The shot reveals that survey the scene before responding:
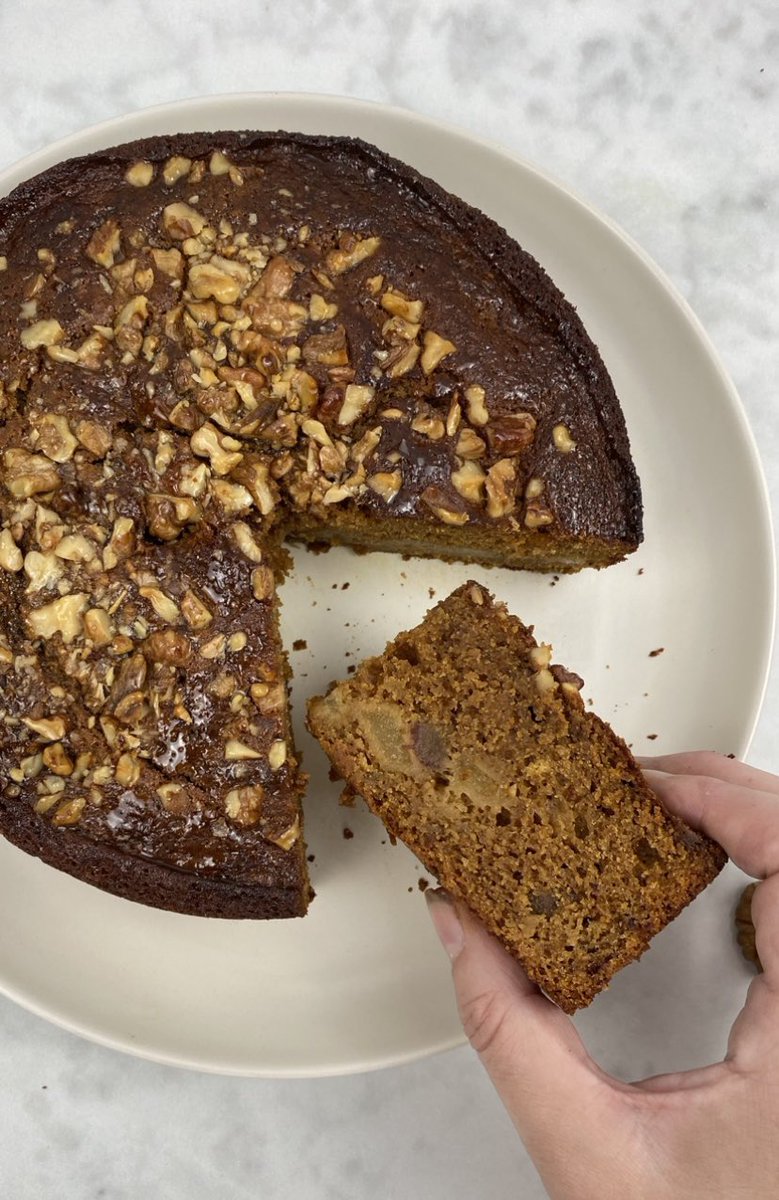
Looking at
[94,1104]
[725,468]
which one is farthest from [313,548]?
[94,1104]

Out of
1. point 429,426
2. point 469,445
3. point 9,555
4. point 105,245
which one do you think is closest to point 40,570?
point 9,555

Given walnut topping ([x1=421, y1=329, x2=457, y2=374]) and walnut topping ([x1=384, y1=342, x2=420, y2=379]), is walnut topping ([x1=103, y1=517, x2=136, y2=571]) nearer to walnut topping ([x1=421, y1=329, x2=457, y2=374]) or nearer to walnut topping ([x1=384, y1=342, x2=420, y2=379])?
walnut topping ([x1=384, y1=342, x2=420, y2=379])

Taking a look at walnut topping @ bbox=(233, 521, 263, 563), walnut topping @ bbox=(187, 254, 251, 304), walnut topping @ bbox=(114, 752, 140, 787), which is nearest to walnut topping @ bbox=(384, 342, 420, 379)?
walnut topping @ bbox=(187, 254, 251, 304)

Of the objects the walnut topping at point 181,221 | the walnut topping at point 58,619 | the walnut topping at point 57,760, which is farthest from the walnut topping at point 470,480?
the walnut topping at point 57,760

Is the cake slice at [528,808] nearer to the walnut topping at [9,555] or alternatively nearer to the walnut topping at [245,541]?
the walnut topping at [245,541]

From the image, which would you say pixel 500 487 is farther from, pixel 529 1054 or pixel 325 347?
pixel 529 1054

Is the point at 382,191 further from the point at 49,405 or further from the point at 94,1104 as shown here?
the point at 94,1104
